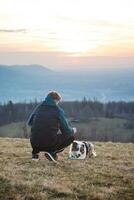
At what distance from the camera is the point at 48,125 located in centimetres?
1875

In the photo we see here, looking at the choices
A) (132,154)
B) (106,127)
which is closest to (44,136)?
(132,154)

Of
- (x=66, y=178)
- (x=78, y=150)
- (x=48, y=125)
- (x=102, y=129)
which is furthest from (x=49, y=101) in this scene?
(x=102, y=129)

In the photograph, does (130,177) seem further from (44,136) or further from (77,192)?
(44,136)

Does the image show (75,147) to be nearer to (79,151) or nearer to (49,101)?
(79,151)

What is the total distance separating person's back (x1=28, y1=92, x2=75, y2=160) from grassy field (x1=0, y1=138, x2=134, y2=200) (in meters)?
0.54

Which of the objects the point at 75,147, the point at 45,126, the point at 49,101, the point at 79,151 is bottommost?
the point at 79,151

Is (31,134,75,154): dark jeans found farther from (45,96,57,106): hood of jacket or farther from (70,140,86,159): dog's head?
(45,96,57,106): hood of jacket

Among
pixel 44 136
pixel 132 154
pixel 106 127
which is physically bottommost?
pixel 106 127

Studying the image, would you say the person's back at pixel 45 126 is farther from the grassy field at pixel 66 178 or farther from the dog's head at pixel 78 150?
the dog's head at pixel 78 150

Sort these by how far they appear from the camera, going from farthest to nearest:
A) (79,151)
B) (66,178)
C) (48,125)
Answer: (79,151), (48,125), (66,178)

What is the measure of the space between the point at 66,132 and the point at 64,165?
6.26 feet

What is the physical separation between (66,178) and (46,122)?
12.8 feet

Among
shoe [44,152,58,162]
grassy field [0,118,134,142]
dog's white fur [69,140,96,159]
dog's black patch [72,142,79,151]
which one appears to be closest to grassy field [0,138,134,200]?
shoe [44,152,58,162]

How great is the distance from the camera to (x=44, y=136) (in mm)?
18656
